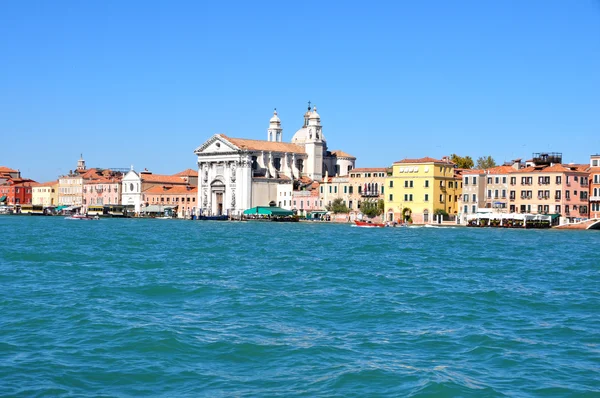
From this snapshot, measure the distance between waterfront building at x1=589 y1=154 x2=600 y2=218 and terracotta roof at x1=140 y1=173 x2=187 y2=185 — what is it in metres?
51.1

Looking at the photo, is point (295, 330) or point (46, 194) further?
point (46, 194)

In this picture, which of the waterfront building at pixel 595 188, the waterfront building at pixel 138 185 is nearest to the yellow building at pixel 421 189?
the waterfront building at pixel 595 188

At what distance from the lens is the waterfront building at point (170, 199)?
92562 mm

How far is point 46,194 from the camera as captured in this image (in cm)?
11144

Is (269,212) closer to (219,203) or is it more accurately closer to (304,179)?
(219,203)

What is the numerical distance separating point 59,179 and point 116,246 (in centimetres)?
7816

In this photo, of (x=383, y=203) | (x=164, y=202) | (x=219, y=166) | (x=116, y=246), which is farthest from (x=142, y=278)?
(x=164, y=202)

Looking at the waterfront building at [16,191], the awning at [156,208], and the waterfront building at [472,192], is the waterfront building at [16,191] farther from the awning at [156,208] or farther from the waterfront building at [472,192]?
the waterfront building at [472,192]

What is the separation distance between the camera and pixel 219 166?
282ft

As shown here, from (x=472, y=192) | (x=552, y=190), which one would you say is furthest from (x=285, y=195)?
(x=552, y=190)

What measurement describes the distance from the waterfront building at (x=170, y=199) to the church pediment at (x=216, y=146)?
672cm

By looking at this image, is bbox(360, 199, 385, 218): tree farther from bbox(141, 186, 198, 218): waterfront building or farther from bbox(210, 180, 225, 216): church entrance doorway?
bbox(141, 186, 198, 218): waterfront building

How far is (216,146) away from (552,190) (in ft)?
121

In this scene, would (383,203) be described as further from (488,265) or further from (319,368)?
(319,368)
